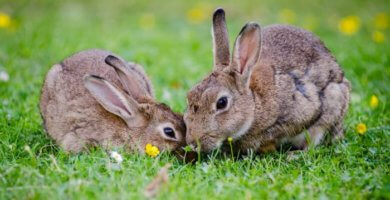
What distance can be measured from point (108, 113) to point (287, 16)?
7.38 metres

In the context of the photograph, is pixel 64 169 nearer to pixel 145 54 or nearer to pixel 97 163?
pixel 97 163

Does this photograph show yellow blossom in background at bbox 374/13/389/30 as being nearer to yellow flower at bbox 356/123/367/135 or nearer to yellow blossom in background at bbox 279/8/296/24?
yellow blossom in background at bbox 279/8/296/24

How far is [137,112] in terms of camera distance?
244 inches

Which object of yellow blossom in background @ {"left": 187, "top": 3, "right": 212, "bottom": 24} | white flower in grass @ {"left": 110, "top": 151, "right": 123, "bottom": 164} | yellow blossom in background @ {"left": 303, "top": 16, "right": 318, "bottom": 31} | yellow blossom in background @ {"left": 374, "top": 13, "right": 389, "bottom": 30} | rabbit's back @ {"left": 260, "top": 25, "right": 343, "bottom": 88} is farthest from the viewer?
yellow blossom in background @ {"left": 187, "top": 3, "right": 212, "bottom": 24}

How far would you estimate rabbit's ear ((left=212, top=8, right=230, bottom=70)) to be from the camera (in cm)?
607

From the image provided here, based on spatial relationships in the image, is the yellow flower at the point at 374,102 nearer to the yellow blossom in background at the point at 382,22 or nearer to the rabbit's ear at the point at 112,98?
the rabbit's ear at the point at 112,98

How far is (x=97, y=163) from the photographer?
5180mm

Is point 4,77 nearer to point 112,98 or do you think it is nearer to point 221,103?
point 112,98

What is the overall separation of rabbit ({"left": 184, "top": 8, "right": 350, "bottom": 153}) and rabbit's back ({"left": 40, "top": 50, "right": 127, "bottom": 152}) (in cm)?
101

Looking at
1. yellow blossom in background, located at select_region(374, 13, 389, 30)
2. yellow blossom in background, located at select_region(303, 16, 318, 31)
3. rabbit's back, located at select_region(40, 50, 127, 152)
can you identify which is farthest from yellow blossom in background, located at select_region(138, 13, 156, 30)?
rabbit's back, located at select_region(40, 50, 127, 152)

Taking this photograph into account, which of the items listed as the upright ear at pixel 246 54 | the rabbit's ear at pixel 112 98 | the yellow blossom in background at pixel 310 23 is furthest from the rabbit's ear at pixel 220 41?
the yellow blossom in background at pixel 310 23

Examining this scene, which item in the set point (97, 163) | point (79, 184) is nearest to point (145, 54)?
point (97, 163)

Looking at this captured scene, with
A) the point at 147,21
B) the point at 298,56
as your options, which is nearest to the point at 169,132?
the point at 298,56

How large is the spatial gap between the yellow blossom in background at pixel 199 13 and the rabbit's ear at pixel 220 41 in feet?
21.9
